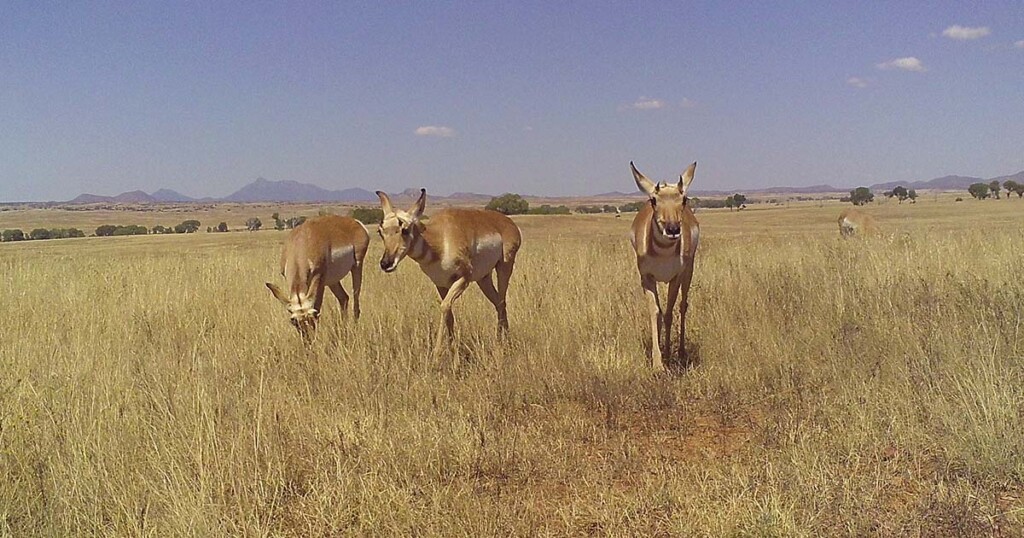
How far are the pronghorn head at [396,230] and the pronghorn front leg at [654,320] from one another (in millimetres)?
2901

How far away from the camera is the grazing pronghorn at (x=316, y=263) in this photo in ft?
26.3

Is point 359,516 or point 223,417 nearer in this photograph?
point 359,516

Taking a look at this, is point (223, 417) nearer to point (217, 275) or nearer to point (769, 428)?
point (769, 428)

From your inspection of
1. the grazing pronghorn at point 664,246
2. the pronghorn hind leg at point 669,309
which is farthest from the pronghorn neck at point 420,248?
the pronghorn hind leg at point 669,309

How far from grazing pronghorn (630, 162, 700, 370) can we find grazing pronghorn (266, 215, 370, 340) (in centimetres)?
408

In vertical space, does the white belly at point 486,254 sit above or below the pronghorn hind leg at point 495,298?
above

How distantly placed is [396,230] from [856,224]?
18.4 metres

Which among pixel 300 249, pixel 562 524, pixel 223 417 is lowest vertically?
pixel 562 524

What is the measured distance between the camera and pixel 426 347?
26.7ft

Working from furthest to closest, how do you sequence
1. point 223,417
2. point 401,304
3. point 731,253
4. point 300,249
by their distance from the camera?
1. point 731,253
2. point 401,304
3. point 300,249
4. point 223,417

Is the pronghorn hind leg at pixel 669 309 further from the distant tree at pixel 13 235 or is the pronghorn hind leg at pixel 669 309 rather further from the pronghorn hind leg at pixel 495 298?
the distant tree at pixel 13 235

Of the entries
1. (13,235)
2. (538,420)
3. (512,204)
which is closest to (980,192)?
(512,204)

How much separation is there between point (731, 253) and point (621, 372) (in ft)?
32.4

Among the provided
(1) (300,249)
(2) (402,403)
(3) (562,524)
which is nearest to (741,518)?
(3) (562,524)
